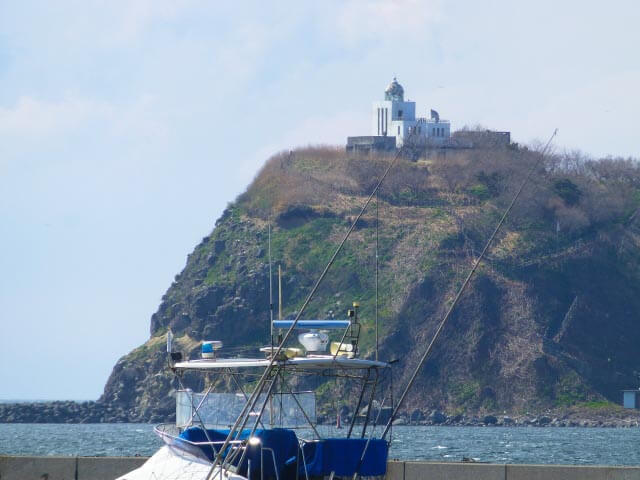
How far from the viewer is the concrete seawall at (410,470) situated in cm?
2086

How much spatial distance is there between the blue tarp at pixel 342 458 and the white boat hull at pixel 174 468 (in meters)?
1.20

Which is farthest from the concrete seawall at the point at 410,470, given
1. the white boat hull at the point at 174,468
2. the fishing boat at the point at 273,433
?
the white boat hull at the point at 174,468

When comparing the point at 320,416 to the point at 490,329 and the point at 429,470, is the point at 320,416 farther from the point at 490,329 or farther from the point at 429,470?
the point at 429,470

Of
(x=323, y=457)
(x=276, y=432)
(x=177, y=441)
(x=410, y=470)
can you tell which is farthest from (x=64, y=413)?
(x=323, y=457)

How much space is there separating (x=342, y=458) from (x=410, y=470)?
3464mm

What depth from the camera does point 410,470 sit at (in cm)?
2139

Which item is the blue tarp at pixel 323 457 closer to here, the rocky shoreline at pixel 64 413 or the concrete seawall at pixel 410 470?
the concrete seawall at pixel 410 470

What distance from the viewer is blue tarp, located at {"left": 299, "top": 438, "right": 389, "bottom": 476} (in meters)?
18.1

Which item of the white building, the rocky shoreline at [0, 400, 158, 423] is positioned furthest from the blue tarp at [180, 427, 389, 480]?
the white building

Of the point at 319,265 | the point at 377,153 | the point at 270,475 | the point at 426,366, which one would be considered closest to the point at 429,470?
the point at 270,475

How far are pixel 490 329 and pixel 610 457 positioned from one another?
2834 inches

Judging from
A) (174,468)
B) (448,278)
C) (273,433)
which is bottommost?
(174,468)

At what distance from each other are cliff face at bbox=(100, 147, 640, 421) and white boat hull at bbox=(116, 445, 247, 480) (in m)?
89.6

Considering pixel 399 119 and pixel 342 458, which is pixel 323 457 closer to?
pixel 342 458
